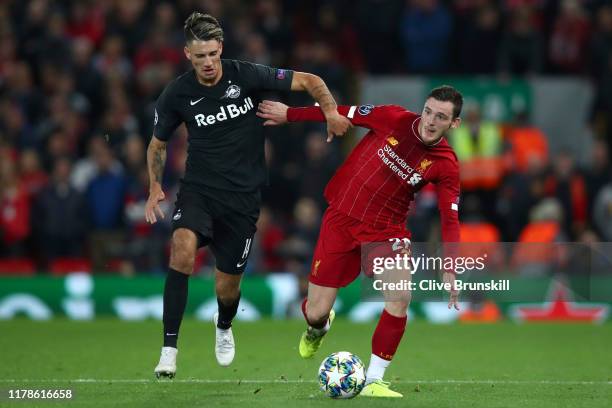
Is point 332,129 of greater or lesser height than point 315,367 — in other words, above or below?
above

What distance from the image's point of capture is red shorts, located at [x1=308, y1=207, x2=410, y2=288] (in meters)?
9.19

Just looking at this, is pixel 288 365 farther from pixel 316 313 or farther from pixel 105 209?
pixel 105 209

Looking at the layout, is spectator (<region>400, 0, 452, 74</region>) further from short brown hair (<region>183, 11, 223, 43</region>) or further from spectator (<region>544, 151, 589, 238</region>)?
short brown hair (<region>183, 11, 223, 43</region>)

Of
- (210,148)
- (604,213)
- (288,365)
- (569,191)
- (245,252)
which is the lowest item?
(288,365)

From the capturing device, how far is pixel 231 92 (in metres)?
9.47

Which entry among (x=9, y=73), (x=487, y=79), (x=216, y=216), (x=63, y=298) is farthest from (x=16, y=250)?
(x=216, y=216)

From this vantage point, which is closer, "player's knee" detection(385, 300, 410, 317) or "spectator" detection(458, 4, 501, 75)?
"player's knee" detection(385, 300, 410, 317)

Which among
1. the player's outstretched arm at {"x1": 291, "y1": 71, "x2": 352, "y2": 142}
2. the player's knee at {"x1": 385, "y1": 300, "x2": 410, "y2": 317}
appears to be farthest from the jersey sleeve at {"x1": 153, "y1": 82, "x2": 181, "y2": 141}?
the player's knee at {"x1": 385, "y1": 300, "x2": 410, "y2": 317}

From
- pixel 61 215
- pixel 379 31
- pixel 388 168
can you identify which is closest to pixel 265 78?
pixel 388 168

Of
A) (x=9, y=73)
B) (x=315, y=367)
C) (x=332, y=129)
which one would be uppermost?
(x=9, y=73)

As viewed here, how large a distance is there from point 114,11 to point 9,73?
1.84 meters

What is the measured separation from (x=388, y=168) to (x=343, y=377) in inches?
63.1

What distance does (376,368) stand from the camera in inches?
353

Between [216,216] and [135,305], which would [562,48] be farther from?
[216,216]
